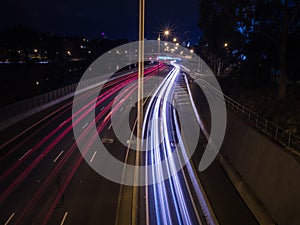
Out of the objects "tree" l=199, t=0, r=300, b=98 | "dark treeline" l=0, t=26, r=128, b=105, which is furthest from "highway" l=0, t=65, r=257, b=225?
"dark treeline" l=0, t=26, r=128, b=105

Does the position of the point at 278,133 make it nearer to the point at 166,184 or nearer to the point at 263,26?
the point at 166,184

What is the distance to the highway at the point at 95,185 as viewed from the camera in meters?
13.4

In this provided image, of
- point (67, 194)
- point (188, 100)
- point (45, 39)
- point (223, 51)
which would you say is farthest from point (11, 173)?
point (45, 39)

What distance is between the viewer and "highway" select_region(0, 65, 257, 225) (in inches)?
528

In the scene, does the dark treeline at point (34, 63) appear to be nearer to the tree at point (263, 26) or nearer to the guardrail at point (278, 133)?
the tree at point (263, 26)

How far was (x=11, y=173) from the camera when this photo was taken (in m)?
17.3

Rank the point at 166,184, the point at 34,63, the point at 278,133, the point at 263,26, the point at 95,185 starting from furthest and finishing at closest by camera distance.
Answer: the point at 34,63
the point at 263,26
the point at 166,184
the point at 95,185
the point at 278,133

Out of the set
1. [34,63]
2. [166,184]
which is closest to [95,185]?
[166,184]

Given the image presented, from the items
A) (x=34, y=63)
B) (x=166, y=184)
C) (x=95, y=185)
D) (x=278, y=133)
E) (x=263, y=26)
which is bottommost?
(x=166, y=184)

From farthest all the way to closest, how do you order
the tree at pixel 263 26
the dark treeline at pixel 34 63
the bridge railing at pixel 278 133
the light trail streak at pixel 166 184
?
the dark treeline at pixel 34 63, the tree at pixel 263 26, the light trail streak at pixel 166 184, the bridge railing at pixel 278 133

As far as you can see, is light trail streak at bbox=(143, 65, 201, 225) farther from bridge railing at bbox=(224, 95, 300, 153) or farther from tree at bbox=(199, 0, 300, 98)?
tree at bbox=(199, 0, 300, 98)

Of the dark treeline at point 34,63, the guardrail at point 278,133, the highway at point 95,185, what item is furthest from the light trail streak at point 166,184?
the dark treeline at point 34,63

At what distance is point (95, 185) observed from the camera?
16.2 meters

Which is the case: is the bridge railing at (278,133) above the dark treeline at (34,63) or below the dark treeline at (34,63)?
below
